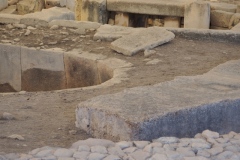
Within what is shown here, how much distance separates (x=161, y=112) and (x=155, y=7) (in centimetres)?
774

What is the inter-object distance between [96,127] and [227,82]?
57.8 inches

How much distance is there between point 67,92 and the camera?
6277 millimetres

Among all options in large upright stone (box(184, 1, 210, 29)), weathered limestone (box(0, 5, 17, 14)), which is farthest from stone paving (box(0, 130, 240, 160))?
large upright stone (box(184, 1, 210, 29))

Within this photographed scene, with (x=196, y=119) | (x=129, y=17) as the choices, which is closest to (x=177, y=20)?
(x=129, y=17)

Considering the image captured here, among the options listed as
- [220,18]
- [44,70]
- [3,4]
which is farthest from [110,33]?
[220,18]

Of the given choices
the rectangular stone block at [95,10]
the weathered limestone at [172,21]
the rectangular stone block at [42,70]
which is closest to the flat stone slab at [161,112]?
the rectangular stone block at [42,70]

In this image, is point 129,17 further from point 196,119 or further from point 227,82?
point 196,119

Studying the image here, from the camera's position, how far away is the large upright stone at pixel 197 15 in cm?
1161

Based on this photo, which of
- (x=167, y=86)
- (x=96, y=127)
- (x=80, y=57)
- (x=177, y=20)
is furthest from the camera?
(x=177, y=20)

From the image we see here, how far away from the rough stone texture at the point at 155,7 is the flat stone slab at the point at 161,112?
22.5 feet

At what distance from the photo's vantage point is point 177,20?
12180mm

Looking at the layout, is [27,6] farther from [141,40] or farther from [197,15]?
[141,40]

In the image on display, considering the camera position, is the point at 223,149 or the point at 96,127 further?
the point at 96,127

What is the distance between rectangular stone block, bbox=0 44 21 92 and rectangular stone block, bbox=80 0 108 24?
3.98 meters
